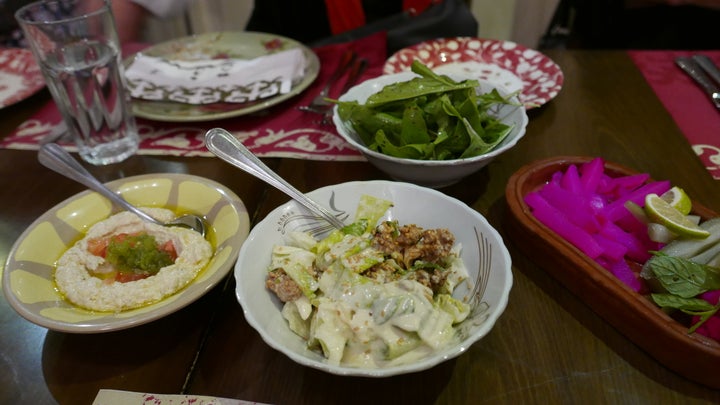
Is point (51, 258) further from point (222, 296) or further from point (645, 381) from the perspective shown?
point (645, 381)

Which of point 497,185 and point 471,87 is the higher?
point 471,87

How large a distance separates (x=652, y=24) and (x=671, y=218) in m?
1.90

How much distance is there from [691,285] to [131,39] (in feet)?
7.04

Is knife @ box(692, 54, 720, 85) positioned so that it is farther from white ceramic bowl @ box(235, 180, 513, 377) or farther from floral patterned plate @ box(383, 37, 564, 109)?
white ceramic bowl @ box(235, 180, 513, 377)

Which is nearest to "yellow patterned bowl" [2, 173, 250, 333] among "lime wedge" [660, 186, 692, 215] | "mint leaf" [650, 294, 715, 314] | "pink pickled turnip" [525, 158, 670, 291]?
"pink pickled turnip" [525, 158, 670, 291]

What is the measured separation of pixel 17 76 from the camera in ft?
5.74

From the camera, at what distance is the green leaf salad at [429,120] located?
1113 millimetres

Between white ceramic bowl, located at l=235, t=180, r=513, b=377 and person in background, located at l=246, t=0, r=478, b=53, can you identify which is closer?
white ceramic bowl, located at l=235, t=180, r=513, b=377

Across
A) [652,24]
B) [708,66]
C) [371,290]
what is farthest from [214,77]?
[652,24]

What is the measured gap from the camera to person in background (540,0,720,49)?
88.8 inches

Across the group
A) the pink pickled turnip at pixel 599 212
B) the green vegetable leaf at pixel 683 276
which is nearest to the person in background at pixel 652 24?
the pink pickled turnip at pixel 599 212

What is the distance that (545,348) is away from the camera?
2.75 feet

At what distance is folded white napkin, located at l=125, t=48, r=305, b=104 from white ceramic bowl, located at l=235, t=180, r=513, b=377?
2.24ft

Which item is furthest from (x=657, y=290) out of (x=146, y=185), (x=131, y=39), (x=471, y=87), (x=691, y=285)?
(x=131, y=39)
